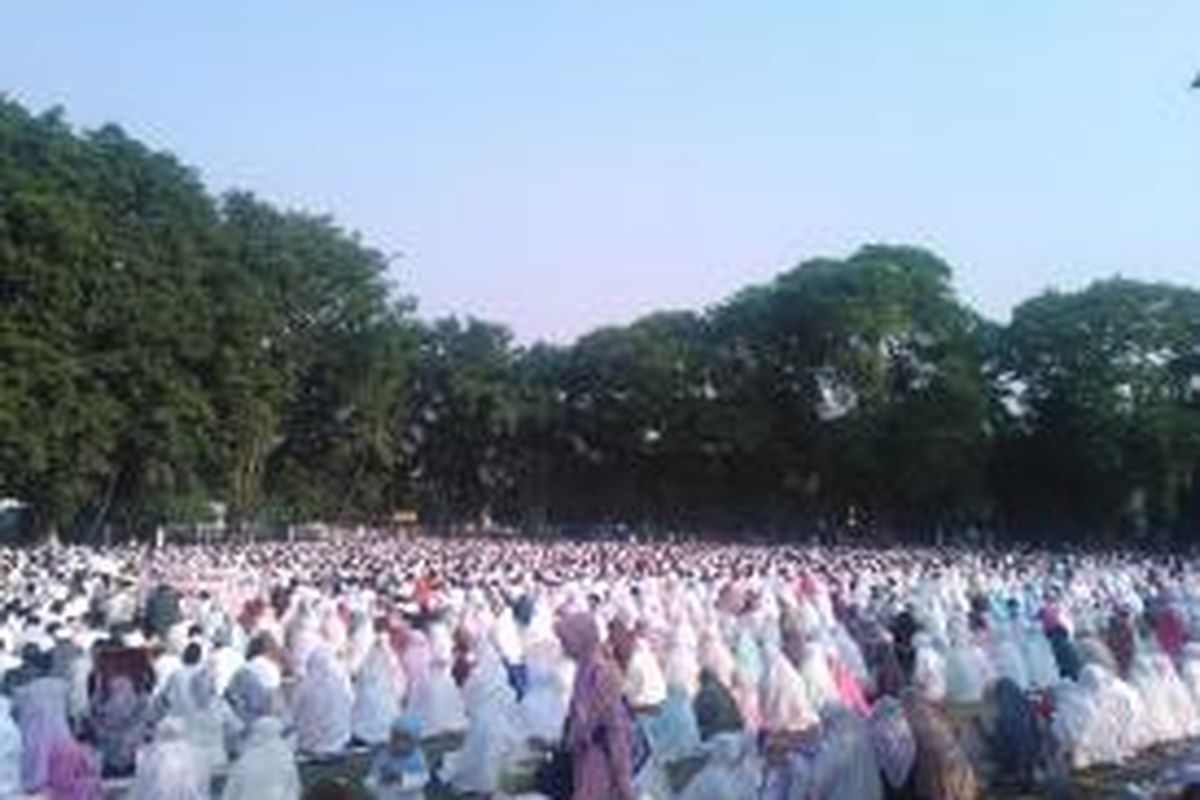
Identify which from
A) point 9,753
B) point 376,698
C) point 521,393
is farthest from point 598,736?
point 521,393

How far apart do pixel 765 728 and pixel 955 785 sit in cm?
420

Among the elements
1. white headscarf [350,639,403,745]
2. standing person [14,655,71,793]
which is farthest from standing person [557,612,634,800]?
A: white headscarf [350,639,403,745]

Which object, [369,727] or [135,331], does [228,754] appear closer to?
[369,727]

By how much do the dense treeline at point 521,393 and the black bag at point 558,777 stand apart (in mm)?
30452

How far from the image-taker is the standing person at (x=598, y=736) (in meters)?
13.0

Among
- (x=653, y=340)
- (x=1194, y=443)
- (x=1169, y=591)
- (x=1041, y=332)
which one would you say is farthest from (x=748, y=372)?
(x=1169, y=591)

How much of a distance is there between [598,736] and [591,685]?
0.35m

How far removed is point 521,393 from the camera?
64.0 m

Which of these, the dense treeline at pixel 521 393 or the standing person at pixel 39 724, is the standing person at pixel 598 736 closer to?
the standing person at pixel 39 724

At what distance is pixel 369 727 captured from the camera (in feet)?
61.2

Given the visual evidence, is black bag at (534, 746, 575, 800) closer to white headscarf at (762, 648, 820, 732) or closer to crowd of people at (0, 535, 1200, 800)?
crowd of people at (0, 535, 1200, 800)

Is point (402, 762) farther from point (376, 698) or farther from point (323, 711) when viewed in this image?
point (376, 698)

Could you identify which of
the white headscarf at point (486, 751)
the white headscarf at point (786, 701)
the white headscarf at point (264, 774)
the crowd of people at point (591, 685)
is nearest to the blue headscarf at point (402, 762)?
the crowd of people at point (591, 685)

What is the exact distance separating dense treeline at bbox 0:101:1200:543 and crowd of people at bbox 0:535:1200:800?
564 inches
